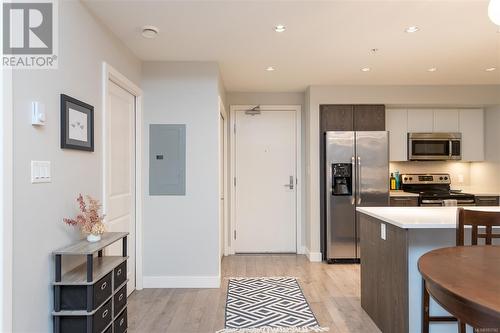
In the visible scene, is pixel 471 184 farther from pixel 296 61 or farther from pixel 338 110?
pixel 296 61

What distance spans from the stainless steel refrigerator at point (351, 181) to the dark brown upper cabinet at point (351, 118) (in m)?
0.18

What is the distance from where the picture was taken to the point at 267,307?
3.03 metres

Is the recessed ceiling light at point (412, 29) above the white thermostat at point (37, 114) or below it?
above

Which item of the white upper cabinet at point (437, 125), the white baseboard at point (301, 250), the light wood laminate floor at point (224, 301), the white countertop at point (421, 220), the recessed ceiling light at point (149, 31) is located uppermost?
the recessed ceiling light at point (149, 31)

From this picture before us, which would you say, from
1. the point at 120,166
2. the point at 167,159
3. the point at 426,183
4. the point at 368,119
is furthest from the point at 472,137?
the point at 120,166

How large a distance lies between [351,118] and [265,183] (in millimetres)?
1543


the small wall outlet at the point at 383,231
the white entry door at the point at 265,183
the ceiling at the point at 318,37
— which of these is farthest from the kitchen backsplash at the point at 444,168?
the small wall outlet at the point at 383,231

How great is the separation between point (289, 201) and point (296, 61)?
221 centimetres

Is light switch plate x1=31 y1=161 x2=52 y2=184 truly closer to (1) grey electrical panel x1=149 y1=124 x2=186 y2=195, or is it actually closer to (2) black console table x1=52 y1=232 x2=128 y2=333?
(2) black console table x1=52 y1=232 x2=128 y2=333

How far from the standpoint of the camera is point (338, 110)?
459cm

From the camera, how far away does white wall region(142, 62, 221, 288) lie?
3562 millimetres

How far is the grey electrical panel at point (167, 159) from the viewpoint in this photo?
11.7 ft

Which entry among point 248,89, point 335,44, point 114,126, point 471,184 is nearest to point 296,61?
point 335,44

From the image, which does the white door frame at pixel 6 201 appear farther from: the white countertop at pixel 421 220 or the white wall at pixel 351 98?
the white wall at pixel 351 98
